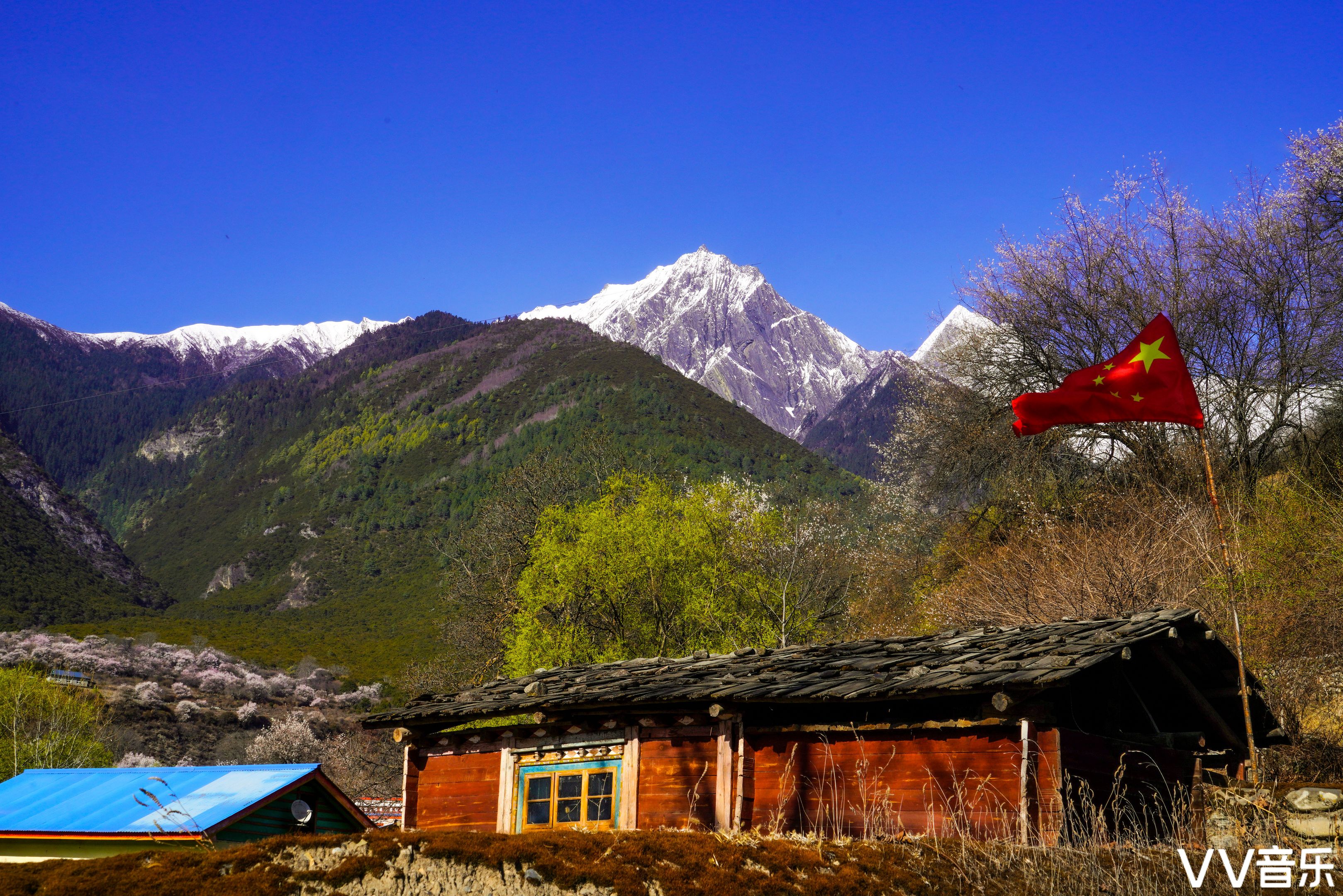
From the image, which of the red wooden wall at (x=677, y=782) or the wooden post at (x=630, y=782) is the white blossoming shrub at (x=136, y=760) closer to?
the wooden post at (x=630, y=782)

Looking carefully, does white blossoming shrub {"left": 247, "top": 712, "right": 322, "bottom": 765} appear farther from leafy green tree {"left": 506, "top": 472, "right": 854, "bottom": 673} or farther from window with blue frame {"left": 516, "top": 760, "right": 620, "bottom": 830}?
window with blue frame {"left": 516, "top": 760, "right": 620, "bottom": 830}

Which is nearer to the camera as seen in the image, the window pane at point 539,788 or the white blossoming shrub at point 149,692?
the window pane at point 539,788

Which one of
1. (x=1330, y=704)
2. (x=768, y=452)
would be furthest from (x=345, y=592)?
(x=1330, y=704)

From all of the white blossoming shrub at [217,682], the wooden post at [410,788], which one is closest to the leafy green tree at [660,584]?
the wooden post at [410,788]

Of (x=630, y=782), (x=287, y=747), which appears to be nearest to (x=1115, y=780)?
(x=630, y=782)

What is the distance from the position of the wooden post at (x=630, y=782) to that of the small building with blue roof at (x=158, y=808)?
7.22 meters

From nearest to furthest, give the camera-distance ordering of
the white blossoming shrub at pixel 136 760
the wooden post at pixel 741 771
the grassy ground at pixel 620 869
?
the grassy ground at pixel 620 869, the wooden post at pixel 741 771, the white blossoming shrub at pixel 136 760

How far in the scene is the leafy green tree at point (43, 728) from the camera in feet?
147

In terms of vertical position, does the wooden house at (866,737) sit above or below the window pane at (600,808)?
above

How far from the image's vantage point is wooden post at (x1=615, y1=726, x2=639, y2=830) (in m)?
13.8

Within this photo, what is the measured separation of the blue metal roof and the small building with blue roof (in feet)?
0.07

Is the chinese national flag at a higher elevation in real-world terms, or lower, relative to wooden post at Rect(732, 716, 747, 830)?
higher

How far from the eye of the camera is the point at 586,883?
884 centimetres

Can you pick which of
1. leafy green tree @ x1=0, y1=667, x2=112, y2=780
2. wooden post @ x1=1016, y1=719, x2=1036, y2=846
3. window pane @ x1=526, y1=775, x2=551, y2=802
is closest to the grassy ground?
wooden post @ x1=1016, y1=719, x2=1036, y2=846
